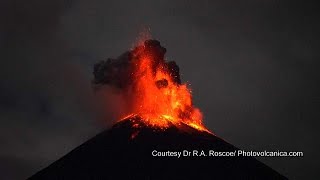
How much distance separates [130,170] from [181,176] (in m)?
10.7

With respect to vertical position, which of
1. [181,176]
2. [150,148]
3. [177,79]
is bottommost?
[181,176]

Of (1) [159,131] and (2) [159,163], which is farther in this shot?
(1) [159,131]

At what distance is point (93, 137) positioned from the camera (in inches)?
5300

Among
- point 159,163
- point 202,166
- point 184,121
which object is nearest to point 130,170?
point 159,163

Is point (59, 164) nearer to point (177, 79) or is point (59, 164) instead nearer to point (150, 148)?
point (150, 148)

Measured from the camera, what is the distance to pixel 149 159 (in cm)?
11594

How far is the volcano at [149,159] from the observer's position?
11138cm

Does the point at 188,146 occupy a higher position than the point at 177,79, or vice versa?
the point at 177,79

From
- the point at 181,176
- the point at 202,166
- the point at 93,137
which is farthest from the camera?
the point at 93,137

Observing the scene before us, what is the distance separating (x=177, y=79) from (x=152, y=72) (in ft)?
22.0

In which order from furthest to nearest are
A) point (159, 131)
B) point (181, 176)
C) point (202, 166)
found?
point (159, 131), point (202, 166), point (181, 176)

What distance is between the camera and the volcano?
111 m

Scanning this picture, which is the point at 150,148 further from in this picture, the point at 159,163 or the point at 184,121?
the point at 184,121

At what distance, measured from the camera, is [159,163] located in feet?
376
